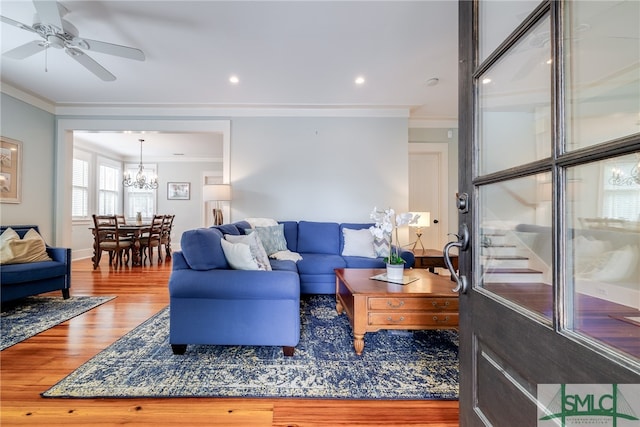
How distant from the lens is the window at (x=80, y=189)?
601cm

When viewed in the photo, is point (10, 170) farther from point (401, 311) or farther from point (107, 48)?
point (401, 311)

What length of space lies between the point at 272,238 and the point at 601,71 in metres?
3.34

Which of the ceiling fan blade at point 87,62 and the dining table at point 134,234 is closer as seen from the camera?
the ceiling fan blade at point 87,62

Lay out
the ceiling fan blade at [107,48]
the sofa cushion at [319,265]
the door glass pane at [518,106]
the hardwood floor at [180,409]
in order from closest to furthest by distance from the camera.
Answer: the door glass pane at [518,106]
the hardwood floor at [180,409]
the ceiling fan blade at [107,48]
the sofa cushion at [319,265]

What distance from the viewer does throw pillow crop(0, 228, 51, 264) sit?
2.94 m

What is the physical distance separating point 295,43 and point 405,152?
2.42m

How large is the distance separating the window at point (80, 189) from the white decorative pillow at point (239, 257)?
6070mm

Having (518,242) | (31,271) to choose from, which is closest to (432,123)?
(518,242)

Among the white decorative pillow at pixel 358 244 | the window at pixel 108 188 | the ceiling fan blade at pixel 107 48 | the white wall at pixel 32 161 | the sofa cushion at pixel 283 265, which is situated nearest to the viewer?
the ceiling fan blade at pixel 107 48

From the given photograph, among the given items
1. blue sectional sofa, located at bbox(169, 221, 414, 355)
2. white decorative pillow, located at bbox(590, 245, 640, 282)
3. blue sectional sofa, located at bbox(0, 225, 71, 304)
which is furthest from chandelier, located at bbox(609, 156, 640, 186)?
blue sectional sofa, located at bbox(0, 225, 71, 304)

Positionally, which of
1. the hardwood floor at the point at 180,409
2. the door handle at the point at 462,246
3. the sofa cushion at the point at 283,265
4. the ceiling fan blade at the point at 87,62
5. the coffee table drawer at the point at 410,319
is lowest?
the hardwood floor at the point at 180,409

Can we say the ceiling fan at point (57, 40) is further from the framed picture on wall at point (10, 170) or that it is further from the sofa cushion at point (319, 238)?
the sofa cushion at point (319, 238)

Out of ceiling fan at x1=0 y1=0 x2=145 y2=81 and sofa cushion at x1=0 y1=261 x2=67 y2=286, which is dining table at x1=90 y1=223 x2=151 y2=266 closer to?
sofa cushion at x1=0 y1=261 x2=67 y2=286

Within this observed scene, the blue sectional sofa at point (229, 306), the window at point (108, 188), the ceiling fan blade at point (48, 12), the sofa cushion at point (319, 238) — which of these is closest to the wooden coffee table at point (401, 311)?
the blue sectional sofa at point (229, 306)
